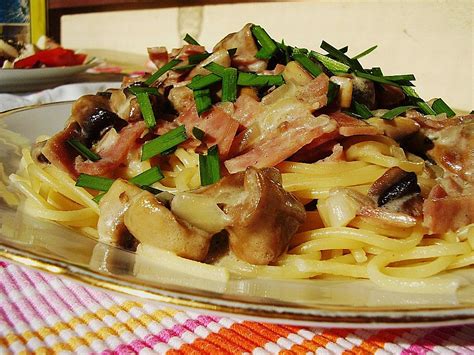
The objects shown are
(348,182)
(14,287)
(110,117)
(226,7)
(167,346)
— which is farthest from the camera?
(226,7)

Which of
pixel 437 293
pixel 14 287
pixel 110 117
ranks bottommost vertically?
pixel 14 287

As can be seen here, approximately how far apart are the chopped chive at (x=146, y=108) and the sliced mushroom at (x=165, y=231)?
1.79 feet

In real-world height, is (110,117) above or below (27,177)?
above

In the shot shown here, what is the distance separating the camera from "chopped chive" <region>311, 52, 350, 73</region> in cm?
236

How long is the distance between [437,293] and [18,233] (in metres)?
1.16

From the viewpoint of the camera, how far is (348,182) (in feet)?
7.06

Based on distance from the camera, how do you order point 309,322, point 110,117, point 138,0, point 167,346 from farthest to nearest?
point 138,0 < point 110,117 < point 167,346 < point 309,322

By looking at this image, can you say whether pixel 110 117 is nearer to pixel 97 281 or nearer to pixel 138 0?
pixel 97 281

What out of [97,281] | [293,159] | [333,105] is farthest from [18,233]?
[333,105]

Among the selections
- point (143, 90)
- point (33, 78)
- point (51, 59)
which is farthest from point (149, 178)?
point (51, 59)

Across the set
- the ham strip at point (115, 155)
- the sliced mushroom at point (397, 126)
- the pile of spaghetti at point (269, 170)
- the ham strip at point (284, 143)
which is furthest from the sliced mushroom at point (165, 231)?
the sliced mushroom at point (397, 126)

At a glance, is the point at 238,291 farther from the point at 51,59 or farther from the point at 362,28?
the point at 362,28

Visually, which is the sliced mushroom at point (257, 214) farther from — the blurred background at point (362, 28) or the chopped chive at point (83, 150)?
the blurred background at point (362, 28)

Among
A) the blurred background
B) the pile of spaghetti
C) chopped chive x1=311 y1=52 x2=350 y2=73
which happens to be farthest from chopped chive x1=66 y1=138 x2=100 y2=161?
the blurred background
